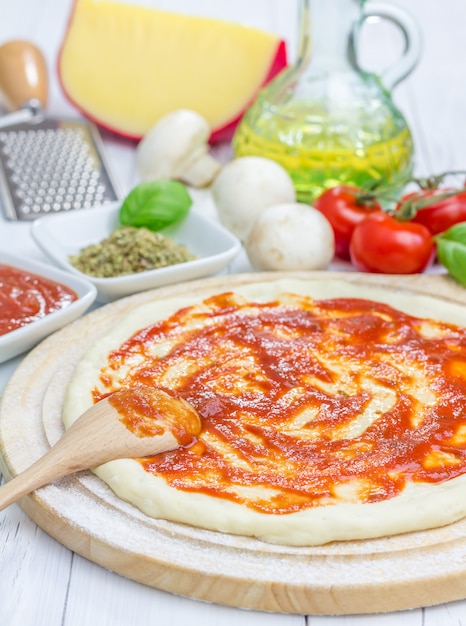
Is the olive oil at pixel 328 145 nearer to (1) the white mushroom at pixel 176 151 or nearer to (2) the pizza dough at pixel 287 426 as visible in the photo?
(1) the white mushroom at pixel 176 151

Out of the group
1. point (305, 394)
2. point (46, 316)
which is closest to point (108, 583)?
point (305, 394)

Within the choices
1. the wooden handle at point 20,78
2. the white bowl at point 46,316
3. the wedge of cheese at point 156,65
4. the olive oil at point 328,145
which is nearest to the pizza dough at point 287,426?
the white bowl at point 46,316

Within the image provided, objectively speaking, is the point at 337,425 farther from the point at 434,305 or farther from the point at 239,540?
the point at 434,305

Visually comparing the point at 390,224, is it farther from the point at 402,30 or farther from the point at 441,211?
the point at 402,30

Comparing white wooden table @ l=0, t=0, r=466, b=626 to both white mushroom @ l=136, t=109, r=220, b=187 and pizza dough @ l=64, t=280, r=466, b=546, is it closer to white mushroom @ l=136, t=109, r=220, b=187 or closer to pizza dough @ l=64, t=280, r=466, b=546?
pizza dough @ l=64, t=280, r=466, b=546

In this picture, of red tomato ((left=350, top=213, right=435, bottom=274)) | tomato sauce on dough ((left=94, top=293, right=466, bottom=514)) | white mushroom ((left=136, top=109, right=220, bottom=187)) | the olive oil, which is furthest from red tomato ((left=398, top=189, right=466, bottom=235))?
white mushroom ((left=136, top=109, right=220, bottom=187))
